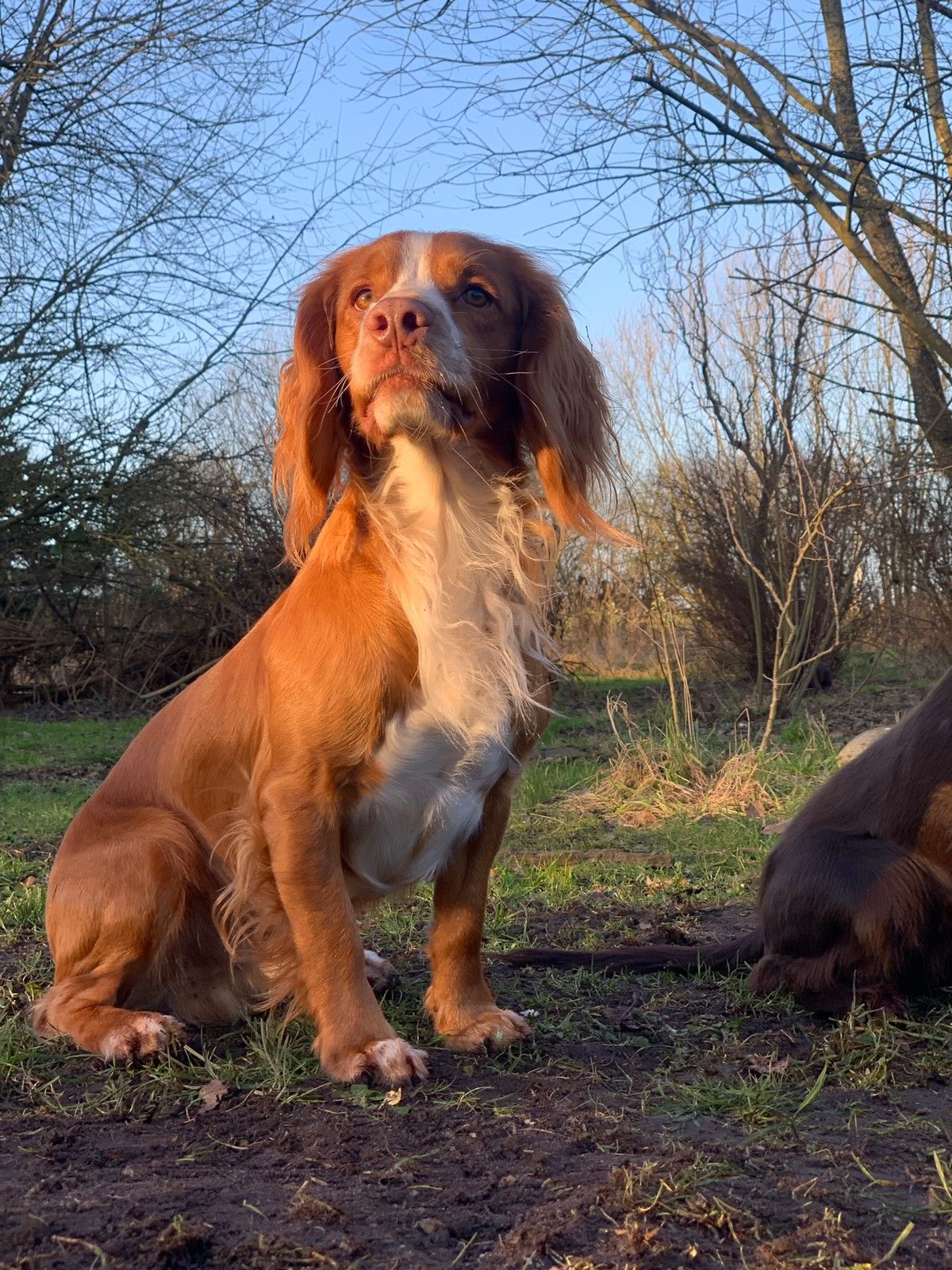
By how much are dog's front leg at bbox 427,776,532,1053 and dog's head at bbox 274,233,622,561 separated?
81 centimetres

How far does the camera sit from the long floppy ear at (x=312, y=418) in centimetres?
299

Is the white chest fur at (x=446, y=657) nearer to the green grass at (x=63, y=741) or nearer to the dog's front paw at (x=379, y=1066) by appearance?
the dog's front paw at (x=379, y=1066)

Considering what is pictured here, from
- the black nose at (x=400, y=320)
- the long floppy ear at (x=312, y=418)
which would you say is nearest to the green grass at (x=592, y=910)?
the long floppy ear at (x=312, y=418)

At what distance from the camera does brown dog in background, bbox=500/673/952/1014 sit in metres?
3.08

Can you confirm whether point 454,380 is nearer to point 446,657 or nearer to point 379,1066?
point 446,657

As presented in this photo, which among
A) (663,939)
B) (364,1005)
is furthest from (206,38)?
(364,1005)

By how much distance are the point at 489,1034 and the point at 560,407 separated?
154 cm

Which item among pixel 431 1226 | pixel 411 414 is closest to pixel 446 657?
pixel 411 414

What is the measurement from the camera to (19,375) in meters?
10.4

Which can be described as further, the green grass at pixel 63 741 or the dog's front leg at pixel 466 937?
the green grass at pixel 63 741

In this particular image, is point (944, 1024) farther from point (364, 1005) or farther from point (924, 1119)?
point (364, 1005)

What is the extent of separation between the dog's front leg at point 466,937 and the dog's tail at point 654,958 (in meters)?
0.55

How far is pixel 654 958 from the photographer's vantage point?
359 cm

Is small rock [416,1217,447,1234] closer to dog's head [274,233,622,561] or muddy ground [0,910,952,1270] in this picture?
muddy ground [0,910,952,1270]
